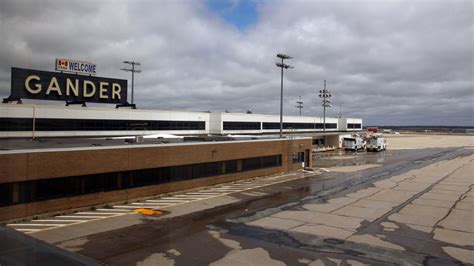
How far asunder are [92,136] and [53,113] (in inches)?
227

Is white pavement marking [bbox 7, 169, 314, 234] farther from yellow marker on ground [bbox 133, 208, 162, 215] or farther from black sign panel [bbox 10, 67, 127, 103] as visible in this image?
black sign panel [bbox 10, 67, 127, 103]

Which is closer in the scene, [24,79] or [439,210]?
[439,210]

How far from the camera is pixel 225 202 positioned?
31109 millimetres

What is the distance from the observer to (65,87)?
41125mm

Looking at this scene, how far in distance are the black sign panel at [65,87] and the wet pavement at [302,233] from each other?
20.2 m

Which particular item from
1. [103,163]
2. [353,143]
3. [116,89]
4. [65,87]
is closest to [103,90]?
[116,89]

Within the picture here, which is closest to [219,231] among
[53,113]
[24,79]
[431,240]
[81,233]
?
[81,233]

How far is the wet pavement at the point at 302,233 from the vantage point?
58.5 ft

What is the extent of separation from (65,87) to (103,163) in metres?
16.6

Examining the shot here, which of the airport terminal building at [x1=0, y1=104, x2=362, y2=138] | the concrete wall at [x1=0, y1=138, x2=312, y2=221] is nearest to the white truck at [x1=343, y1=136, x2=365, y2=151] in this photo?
the airport terminal building at [x1=0, y1=104, x2=362, y2=138]

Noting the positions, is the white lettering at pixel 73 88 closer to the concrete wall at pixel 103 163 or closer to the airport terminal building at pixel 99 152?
the airport terminal building at pixel 99 152

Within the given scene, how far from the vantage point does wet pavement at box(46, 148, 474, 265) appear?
58.5 feet

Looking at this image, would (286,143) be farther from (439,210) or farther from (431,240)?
(431,240)

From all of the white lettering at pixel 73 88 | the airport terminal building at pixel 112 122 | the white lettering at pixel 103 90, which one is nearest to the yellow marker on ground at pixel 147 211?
the airport terminal building at pixel 112 122
